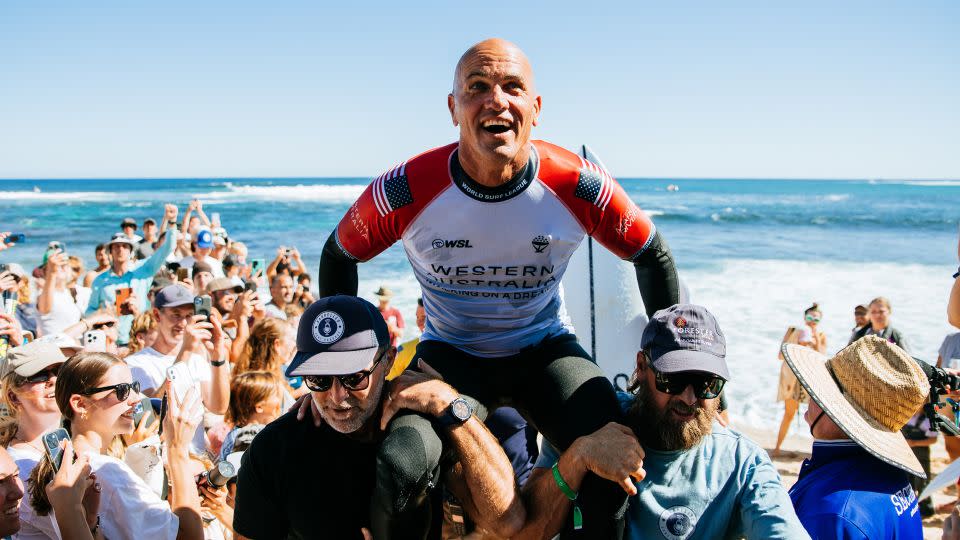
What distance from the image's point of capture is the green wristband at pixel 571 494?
2.37 metres

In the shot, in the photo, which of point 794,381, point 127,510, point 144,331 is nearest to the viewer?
point 127,510

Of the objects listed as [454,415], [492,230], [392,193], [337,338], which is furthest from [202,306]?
[454,415]

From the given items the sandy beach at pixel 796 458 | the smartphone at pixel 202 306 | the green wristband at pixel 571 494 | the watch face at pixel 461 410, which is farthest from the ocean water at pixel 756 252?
the watch face at pixel 461 410

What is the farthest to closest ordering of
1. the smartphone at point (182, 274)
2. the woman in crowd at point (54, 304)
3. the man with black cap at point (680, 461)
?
the smartphone at point (182, 274)
the woman in crowd at point (54, 304)
the man with black cap at point (680, 461)

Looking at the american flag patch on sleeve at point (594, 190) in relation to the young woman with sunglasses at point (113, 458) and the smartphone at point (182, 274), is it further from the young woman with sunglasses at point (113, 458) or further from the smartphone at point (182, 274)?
the smartphone at point (182, 274)

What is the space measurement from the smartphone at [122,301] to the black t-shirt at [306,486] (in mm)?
5874

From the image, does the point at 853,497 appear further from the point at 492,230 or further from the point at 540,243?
the point at 492,230

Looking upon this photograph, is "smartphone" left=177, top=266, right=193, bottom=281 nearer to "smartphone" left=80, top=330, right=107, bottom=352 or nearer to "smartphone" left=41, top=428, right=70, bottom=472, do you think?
"smartphone" left=80, top=330, right=107, bottom=352

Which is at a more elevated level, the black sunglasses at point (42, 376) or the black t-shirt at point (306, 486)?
the black sunglasses at point (42, 376)

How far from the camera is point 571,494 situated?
2.37m

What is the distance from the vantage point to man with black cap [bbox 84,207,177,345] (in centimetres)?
802

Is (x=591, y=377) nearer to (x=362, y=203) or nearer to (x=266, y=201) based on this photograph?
(x=362, y=203)

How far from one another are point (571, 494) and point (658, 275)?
3.23ft

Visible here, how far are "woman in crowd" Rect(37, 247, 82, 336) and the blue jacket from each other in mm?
6519
